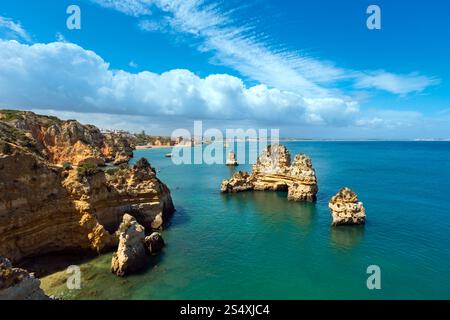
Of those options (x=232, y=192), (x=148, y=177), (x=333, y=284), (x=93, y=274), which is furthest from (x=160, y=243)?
(x=232, y=192)

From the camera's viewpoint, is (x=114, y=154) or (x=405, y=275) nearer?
(x=405, y=275)

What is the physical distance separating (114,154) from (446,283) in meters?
129

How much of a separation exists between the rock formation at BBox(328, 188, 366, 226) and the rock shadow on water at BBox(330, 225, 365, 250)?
0.84m

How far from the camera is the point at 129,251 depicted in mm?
28438

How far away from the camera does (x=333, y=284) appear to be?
26.8 meters

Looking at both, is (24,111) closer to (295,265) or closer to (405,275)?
(295,265)

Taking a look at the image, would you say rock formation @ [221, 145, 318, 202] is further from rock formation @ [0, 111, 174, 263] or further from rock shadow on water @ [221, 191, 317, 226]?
rock formation @ [0, 111, 174, 263]

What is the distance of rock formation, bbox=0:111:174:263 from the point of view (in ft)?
90.3

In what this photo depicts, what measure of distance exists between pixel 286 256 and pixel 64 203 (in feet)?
80.5

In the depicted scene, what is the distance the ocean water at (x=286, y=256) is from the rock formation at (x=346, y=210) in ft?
4.22

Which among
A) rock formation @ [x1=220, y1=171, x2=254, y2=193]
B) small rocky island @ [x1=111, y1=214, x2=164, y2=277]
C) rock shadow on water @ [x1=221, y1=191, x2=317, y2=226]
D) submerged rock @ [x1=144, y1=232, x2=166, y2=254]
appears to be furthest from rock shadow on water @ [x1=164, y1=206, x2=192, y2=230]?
rock formation @ [x1=220, y1=171, x2=254, y2=193]

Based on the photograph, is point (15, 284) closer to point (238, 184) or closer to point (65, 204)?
point (65, 204)

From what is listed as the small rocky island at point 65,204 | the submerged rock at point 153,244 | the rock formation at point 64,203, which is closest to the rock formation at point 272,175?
the small rocky island at point 65,204

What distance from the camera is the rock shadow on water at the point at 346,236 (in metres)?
36.0
